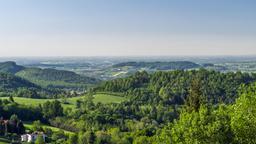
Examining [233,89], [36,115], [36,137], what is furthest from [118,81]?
[36,137]

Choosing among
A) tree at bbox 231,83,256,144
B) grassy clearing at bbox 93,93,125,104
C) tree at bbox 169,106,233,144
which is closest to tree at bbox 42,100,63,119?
grassy clearing at bbox 93,93,125,104

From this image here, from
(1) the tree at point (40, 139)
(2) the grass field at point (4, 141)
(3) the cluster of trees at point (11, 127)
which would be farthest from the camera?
(3) the cluster of trees at point (11, 127)

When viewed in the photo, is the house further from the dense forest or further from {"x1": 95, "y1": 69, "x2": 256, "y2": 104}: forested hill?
{"x1": 95, "y1": 69, "x2": 256, "y2": 104}: forested hill

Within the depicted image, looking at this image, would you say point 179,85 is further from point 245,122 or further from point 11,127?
point 245,122

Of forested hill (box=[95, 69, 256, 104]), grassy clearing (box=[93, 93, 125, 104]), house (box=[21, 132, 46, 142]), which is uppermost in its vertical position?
forested hill (box=[95, 69, 256, 104])

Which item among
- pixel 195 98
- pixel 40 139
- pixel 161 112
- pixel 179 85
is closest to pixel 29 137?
pixel 40 139

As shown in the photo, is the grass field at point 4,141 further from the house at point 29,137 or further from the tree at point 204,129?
the tree at point 204,129

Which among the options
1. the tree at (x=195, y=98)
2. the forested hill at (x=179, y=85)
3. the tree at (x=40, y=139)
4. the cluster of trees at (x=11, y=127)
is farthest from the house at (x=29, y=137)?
the forested hill at (x=179, y=85)
